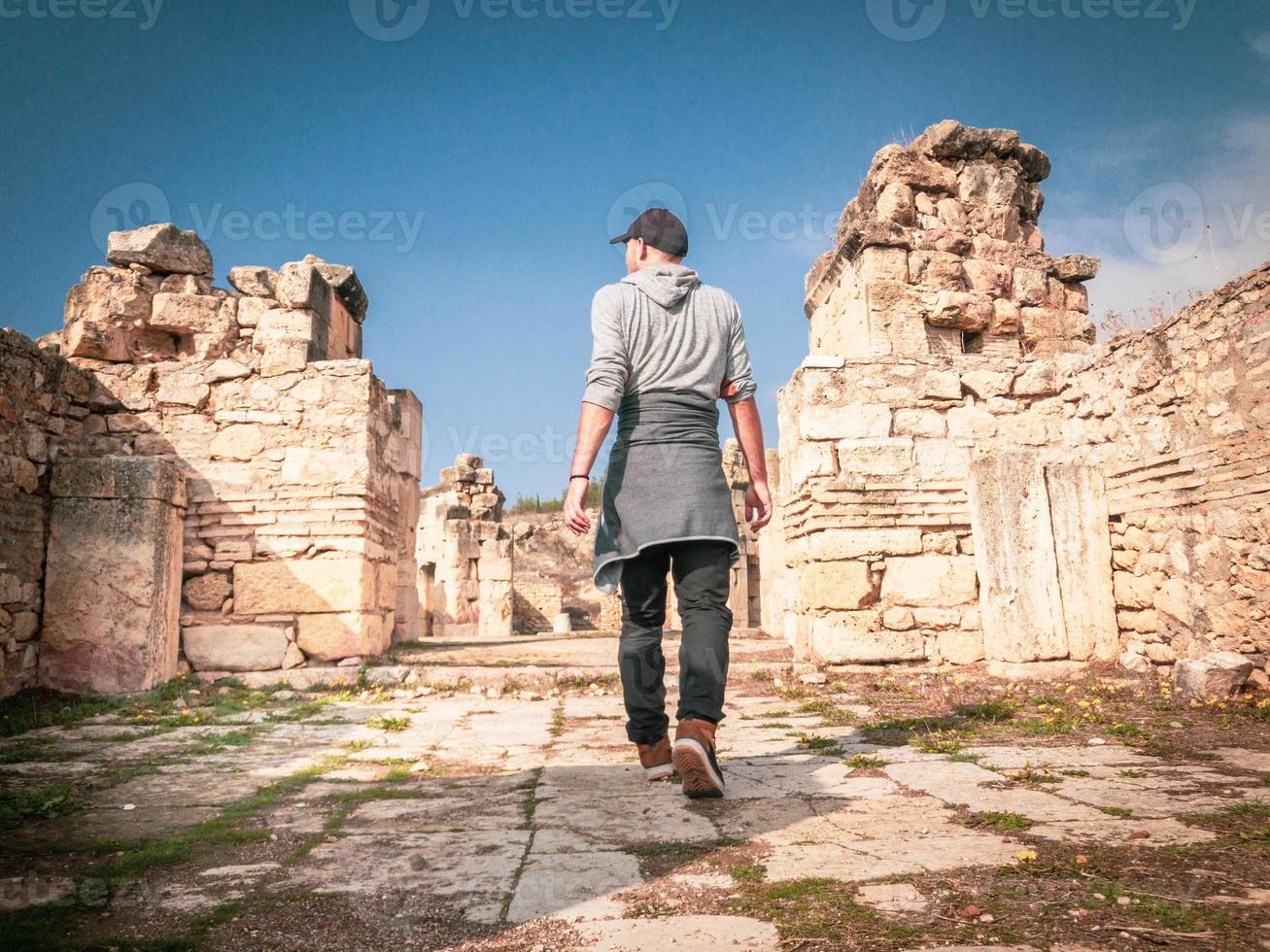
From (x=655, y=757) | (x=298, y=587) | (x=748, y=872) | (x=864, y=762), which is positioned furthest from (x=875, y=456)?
(x=748, y=872)

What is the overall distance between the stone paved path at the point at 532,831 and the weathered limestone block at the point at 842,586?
2.21m

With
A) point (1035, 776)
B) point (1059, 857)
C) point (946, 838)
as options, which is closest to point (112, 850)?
point (946, 838)

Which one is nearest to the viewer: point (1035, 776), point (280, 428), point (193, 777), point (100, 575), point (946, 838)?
point (946, 838)

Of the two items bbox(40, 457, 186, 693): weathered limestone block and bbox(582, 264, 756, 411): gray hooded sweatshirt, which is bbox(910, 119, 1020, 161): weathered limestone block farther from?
bbox(40, 457, 186, 693): weathered limestone block

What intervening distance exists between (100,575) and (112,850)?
4162 mm

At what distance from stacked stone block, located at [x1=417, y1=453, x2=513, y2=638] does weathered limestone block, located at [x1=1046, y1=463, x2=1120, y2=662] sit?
13561mm

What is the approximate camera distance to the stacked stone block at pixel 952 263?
343 inches

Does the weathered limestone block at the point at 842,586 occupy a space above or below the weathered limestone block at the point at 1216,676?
above

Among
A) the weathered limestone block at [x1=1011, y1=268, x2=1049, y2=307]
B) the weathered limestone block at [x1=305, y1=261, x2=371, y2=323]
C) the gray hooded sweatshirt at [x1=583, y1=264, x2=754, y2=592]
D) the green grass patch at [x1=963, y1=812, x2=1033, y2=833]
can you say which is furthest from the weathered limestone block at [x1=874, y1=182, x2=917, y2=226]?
the green grass patch at [x1=963, y1=812, x2=1033, y2=833]

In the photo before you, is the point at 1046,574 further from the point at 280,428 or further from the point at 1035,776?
the point at 280,428

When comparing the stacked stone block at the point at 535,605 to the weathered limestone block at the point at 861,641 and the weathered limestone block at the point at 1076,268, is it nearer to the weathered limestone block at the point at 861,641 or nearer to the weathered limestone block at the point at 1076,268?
the weathered limestone block at the point at 1076,268

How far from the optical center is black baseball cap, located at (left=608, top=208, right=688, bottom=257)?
3.81 meters

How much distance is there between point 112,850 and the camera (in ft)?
→ 8.42

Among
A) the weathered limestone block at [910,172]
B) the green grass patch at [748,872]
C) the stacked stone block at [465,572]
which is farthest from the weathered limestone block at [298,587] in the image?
the stacked stone block at [465,572]
